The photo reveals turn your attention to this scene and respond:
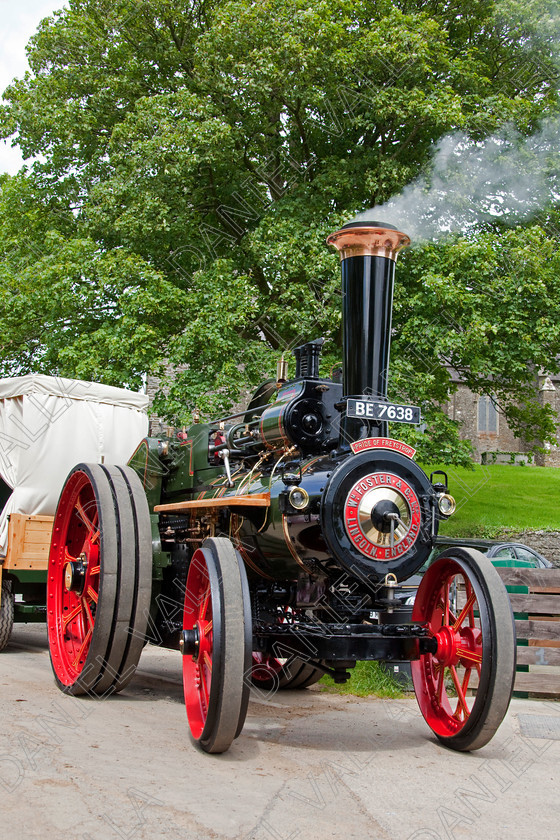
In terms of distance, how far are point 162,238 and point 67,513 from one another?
24.9 feet

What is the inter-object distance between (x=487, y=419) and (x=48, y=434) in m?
30.0

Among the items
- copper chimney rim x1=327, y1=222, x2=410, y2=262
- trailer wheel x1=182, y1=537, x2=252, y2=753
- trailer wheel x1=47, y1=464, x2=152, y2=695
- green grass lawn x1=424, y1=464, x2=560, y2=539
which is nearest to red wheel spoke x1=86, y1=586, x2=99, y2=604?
trailer wheel x1=47, y1=464, x2=152, y2=695

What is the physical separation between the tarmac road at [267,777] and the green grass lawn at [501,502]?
332 inches

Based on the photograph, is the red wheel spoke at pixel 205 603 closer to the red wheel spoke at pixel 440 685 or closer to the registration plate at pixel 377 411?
the registration plate at pixel 377 411

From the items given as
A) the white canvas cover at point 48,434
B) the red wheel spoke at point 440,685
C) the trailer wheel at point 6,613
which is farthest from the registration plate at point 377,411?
the trailer wheel at point 6,613

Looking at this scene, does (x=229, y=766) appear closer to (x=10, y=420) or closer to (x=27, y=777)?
(x=27, y=777)

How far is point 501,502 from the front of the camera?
18.1 metres

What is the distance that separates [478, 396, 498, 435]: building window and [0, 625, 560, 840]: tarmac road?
101 feet

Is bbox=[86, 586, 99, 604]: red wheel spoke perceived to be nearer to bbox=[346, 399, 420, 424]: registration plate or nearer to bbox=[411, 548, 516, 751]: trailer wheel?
bbox=[411, 548, 516, 751]: trailer wheel

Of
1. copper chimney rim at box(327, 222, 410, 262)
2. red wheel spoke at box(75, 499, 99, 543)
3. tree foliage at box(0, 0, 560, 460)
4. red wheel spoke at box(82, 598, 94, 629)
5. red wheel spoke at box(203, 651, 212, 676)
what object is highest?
tree foliage at box(0, 0, 560, 460)

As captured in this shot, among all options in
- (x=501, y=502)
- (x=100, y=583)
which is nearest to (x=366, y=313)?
(x=100, y=583)

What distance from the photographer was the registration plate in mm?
4074

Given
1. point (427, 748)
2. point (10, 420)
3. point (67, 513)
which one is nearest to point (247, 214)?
point (10, 420)

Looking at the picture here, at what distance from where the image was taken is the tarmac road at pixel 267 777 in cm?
280
